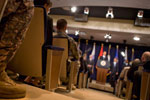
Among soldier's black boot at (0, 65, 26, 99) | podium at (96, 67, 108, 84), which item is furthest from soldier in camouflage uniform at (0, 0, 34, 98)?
podium at (96, 67, 108, 84)

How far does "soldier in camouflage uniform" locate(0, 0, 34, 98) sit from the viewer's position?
0.83 metres

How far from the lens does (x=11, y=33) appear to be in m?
0.85

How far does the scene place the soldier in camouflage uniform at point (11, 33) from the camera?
83cm

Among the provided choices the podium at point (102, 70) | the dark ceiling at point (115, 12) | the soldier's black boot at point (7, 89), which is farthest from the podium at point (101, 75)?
the soldier's black boot at point (7, 89)

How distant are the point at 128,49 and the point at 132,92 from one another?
6584mm

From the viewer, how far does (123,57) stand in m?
9.38

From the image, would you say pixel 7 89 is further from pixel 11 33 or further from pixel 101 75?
pixel 101 75

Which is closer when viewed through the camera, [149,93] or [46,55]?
[46,55]

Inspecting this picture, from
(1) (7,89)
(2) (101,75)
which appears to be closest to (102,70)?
(2) (101,75)

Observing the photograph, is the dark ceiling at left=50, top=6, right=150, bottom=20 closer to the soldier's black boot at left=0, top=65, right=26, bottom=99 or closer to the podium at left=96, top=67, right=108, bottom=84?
the podium at left=96, top=67, right=108, bottom=84

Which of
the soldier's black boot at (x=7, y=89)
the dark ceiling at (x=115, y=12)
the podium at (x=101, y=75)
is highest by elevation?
Result: the dark ceiling at (x=115, y=12)

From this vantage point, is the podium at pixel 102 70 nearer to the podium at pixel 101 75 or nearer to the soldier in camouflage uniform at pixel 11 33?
the podium at pixel 101 75

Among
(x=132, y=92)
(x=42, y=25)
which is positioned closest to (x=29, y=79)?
(x=42, y=25)

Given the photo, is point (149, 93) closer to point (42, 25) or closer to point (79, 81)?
point (42, 25)
